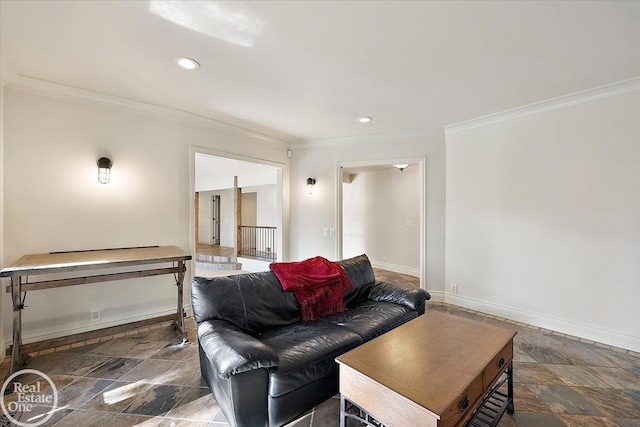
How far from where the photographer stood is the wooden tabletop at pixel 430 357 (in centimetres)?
133

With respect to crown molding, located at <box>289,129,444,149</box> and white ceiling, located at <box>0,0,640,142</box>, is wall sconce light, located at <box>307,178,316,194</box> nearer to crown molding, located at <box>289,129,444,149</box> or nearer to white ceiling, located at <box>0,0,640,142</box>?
crown molding, located at <box>289,129,444,149</box>

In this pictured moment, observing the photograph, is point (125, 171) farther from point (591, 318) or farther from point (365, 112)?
point (591, 318)

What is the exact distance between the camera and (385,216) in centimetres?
698

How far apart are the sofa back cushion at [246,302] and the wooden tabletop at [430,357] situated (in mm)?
862

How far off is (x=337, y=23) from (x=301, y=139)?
3176mm

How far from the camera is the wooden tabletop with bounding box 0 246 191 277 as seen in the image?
2.22m

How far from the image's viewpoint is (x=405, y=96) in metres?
3.10

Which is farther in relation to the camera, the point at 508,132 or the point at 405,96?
the point at 508,132

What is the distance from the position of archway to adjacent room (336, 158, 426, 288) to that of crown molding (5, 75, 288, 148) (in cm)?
280

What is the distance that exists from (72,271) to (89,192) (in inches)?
37.1

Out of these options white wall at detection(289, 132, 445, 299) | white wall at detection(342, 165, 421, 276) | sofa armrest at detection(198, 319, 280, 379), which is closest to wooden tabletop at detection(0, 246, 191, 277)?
sofa armrest at detection(198, 319, 280, 379)

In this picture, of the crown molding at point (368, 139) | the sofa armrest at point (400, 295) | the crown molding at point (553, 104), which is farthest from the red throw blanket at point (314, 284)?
the crown molding at point (553, 104)

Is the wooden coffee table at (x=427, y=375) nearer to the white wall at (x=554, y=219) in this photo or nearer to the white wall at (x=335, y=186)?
the white wall at (x=554, y=219)

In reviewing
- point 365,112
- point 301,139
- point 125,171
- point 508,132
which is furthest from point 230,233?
point 508,132
